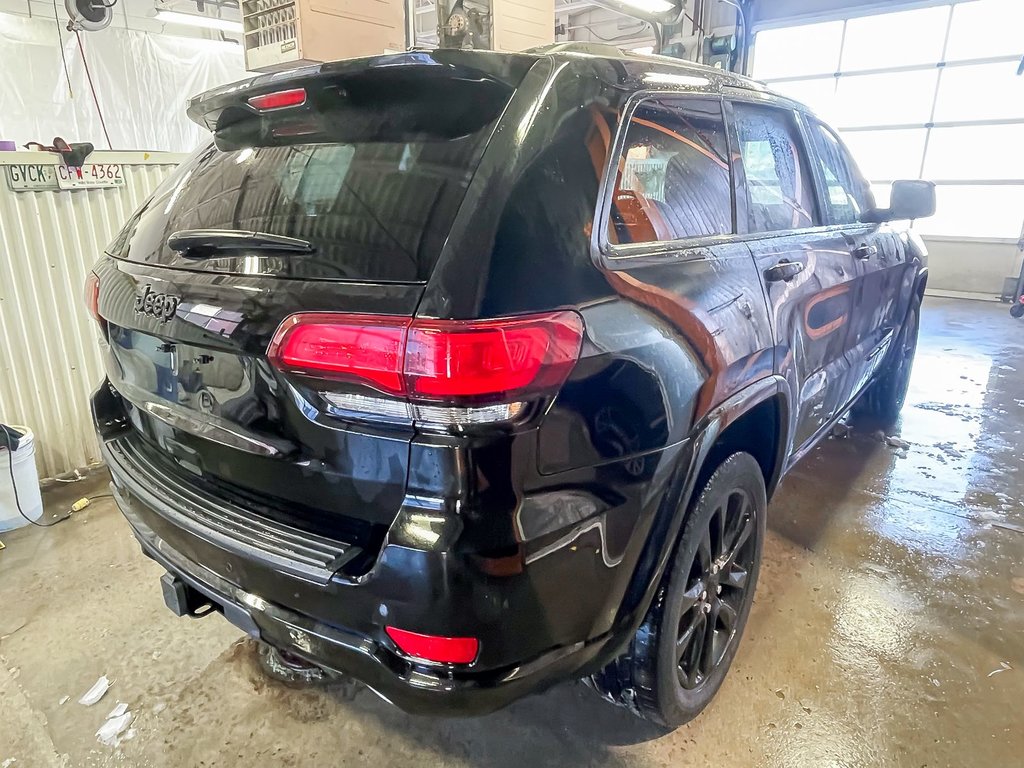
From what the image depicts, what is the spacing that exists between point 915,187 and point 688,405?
2235 mm

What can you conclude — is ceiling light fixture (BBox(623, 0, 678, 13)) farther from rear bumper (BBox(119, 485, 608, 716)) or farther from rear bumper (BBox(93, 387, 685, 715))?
rear bumper (BBox(119, 485, 608, 716))

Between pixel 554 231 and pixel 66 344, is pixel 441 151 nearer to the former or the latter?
pixel 554 231

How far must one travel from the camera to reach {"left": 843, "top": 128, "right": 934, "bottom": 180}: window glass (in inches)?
344

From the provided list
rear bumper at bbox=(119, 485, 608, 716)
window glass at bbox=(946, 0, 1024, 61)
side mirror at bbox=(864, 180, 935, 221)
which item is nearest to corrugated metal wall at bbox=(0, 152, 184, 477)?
rear bumper at bbox=(119, 485, 608, 716)

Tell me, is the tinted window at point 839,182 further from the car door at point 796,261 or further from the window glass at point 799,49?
the window glass at point 799,49

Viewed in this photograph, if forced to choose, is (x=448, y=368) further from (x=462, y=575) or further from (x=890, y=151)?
(x=890, y=151)

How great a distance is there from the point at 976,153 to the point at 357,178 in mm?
9589

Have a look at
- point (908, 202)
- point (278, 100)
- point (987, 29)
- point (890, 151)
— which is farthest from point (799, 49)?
point (278, 100)

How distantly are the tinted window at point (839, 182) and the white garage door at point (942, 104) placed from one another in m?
6.73

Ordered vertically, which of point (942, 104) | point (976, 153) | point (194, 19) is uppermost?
point (194, 19)

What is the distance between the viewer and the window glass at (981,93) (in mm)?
7980

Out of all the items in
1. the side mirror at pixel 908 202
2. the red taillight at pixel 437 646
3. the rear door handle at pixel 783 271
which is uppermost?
the side mirror at pixel 908 202

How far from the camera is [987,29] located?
7922mm

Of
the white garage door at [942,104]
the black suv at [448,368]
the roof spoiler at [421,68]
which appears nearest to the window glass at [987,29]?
the white garage door at [942,104]
